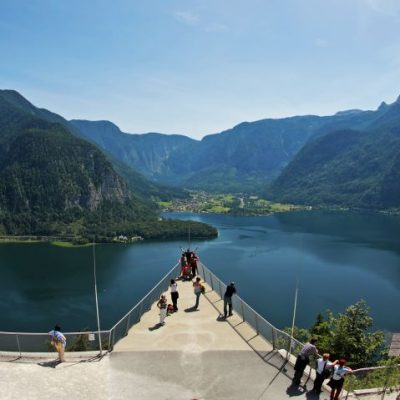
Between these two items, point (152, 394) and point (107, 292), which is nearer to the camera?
point (152, 394)

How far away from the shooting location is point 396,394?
1567cm

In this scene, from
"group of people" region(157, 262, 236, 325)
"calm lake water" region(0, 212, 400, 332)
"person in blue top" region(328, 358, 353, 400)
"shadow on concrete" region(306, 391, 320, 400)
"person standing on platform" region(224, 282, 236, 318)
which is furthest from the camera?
"calm lake water" region(0, 212, 400, 332)

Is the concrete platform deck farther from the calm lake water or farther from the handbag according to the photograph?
the calm lake water

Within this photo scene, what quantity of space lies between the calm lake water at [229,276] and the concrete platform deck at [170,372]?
6703cm

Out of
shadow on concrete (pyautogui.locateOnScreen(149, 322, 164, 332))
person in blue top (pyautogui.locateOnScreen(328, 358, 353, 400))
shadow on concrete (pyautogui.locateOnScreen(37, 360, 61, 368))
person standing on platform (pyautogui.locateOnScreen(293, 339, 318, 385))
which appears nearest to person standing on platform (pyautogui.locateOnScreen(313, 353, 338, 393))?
person in blue top (pyautogui.locateOnScreen(328, 358, 353, 400))

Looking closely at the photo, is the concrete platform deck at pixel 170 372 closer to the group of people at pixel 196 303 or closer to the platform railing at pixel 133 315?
the platform railing at pixel 133 315

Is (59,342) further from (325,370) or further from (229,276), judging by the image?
(229,276)

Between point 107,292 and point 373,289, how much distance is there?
65.2 m

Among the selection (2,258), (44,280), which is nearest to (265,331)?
(44,280)

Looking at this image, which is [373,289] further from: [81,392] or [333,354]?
A: [81,392]

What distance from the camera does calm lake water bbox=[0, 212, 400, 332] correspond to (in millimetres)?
95500

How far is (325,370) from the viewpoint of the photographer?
1570cm

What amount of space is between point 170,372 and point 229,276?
10840 cm

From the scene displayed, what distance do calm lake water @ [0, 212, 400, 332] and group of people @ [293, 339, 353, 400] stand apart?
230 ft
